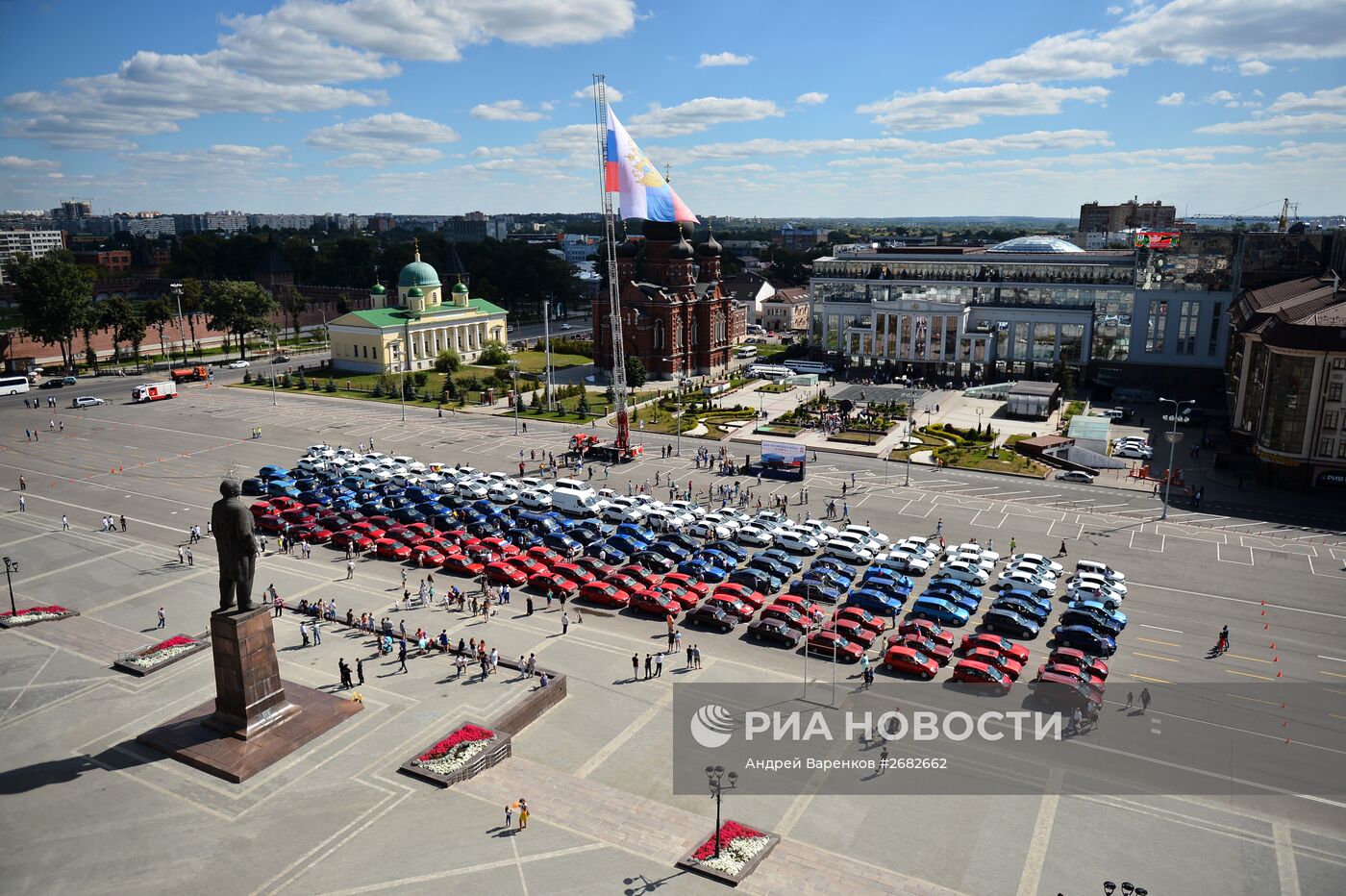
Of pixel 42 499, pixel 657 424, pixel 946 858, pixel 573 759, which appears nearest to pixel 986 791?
pixel 946 858

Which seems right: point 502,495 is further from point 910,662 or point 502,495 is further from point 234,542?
point 910,662

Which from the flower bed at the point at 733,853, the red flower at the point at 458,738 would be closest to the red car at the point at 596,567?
the red flower at the point at 458,738

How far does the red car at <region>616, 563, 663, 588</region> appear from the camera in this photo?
169ft

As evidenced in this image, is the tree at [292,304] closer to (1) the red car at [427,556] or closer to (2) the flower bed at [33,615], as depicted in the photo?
(1) the red car at [427,556]

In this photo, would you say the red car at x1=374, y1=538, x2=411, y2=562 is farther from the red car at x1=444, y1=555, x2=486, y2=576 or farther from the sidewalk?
the sidewalk

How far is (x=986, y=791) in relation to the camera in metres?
32.2

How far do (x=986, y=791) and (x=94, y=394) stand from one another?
121 metres

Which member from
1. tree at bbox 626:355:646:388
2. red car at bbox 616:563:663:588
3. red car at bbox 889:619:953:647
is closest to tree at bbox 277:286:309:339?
tree at bbox 626:355:646:388

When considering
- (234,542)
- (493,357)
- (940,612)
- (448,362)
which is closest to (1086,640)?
(940,612)

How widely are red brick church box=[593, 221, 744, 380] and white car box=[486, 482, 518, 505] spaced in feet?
174

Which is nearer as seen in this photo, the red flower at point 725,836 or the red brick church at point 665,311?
the red flower at point 725,836

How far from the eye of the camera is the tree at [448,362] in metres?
127

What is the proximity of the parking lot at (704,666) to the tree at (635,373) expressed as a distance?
31.6m

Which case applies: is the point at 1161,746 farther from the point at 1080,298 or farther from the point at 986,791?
the point at 1080,298
